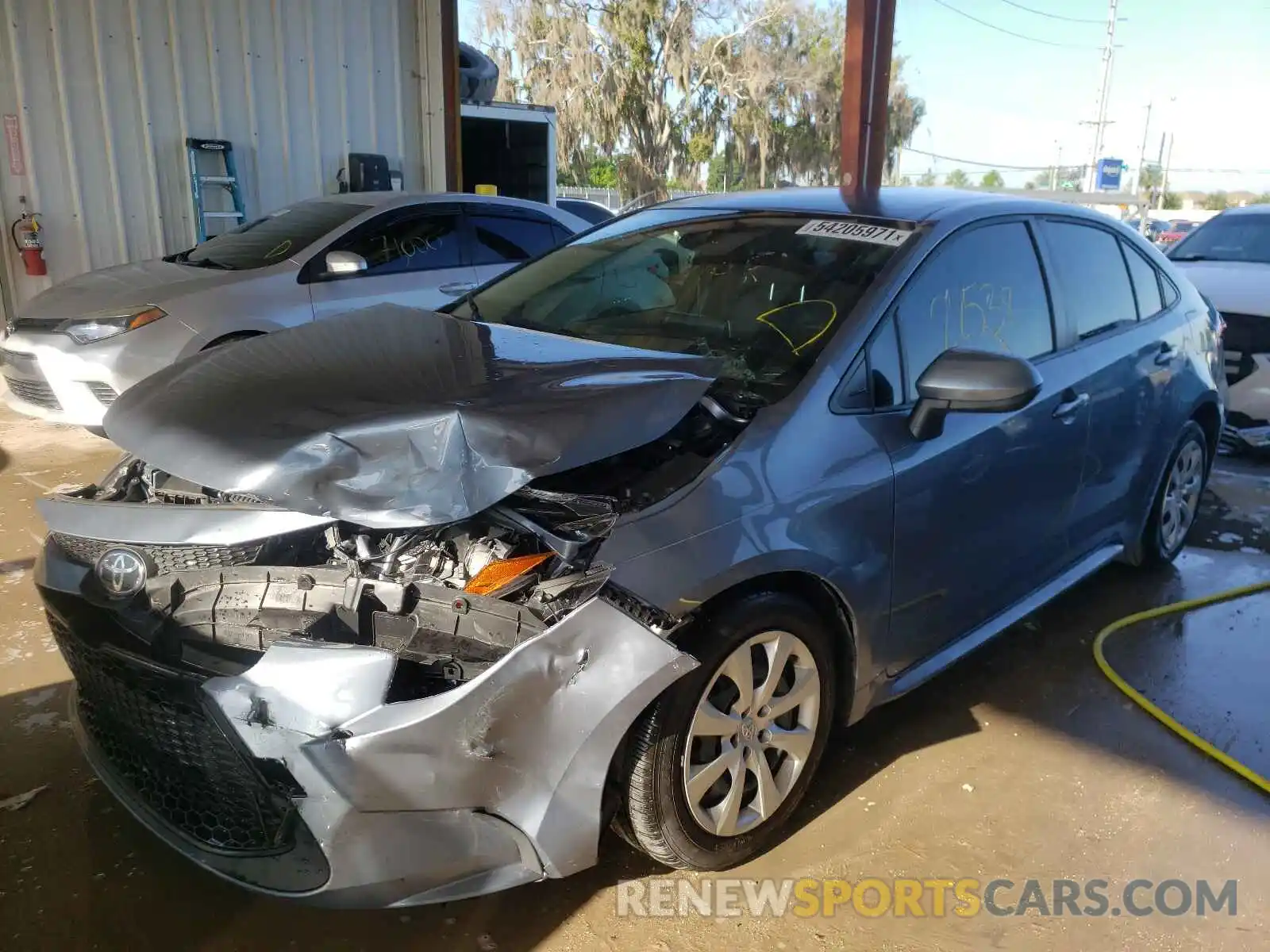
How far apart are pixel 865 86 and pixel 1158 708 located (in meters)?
7.32

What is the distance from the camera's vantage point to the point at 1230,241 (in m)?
7.75

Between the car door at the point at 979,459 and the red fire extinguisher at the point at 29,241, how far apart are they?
24.8 feet

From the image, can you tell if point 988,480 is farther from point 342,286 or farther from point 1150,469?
point 342,286

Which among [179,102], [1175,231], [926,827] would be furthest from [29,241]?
[1175,231]

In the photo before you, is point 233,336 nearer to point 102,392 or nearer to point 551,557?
point 102,392

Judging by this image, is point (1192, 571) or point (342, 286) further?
point (342, 286)

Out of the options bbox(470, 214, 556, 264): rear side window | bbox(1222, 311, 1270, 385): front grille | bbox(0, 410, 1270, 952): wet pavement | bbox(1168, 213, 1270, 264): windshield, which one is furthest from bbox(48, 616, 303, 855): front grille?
bbox(1168, 213, 1270, 264): windshield

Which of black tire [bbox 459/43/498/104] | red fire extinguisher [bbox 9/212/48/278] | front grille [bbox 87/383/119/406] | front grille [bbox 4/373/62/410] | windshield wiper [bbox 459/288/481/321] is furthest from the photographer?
black tire [bbox 459/43/498/104]

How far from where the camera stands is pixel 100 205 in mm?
8195

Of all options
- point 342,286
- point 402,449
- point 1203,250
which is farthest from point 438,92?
point 402,449

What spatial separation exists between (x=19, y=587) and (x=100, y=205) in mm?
5525

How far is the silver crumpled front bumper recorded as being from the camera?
181cm

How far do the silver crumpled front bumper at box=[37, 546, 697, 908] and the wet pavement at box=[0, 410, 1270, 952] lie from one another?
0.32 metres

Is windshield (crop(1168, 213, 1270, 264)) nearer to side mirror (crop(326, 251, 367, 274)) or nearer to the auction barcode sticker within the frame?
the auction barcode sticker
